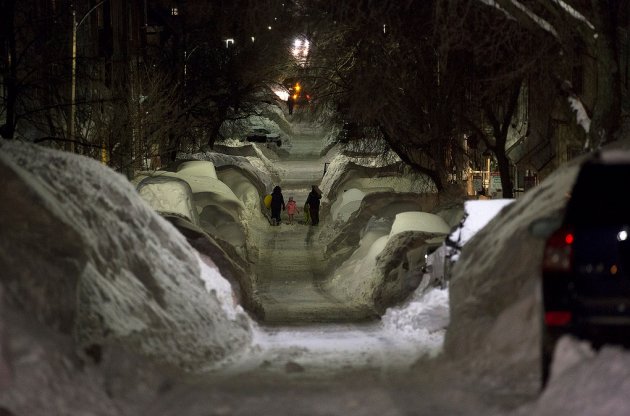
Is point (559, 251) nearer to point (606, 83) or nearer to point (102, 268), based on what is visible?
point (102, 268)

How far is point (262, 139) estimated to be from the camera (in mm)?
77250

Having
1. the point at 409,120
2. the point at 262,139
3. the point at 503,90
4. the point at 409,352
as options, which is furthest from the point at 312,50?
the point at 262,139

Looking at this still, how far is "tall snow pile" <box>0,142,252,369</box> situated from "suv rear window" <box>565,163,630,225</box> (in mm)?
4020

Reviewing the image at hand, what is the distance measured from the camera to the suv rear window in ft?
21.3

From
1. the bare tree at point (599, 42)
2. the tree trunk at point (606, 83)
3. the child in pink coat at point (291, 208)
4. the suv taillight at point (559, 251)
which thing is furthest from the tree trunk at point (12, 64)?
the child in pink coat at point (291, 208)

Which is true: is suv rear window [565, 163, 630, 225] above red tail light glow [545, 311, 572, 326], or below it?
above

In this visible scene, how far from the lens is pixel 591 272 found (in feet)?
21.2

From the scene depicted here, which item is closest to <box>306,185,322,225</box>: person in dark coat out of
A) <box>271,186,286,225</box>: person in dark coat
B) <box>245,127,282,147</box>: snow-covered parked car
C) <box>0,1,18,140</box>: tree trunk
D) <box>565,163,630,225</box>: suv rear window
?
<box>271,186,286,225</box>: person in dark coat

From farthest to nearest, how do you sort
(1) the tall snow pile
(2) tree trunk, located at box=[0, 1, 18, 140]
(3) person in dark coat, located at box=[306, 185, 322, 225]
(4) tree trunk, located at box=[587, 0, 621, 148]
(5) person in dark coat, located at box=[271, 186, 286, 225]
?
(3) person in dark coat, located at box=[306, 185, 322, 225] → (5) person in dark coat, located at box=[271, 186, 286, 225] → (2) tree trunk, located at box=[0, 1, 18, 140] → (4) tree trunk, located at box=[587, 0, 621, 148] → (1) the tall snow pile

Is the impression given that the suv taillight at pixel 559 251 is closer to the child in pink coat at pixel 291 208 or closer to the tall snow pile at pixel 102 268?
the tall snow pile at pixel 102 268

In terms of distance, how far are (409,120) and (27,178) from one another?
2106 cm

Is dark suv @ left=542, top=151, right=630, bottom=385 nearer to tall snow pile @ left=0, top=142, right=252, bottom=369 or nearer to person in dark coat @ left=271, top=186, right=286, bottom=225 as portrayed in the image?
tall snow pile @ left=0, top=142, right=252, bottom=369

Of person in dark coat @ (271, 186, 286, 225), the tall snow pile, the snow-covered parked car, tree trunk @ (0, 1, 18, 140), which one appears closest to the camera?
the tall snow pile

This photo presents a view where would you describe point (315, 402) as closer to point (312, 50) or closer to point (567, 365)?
point (567, 365)
